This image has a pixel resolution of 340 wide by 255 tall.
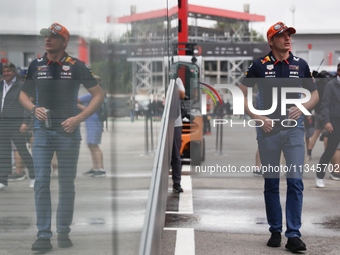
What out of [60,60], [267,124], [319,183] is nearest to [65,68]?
[60,60]

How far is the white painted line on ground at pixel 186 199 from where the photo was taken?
512 cm

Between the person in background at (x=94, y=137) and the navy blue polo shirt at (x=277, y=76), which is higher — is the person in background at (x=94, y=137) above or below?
below

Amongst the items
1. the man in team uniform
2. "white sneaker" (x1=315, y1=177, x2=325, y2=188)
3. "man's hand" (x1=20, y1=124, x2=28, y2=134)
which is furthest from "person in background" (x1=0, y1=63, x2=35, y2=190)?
"white sneaker" (x1=315, y1=177, x2=325, y2=188)

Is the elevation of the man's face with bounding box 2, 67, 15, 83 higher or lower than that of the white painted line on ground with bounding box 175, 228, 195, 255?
higher

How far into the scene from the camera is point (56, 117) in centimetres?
96

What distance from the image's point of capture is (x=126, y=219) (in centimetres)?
126

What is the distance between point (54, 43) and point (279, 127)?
326 cm

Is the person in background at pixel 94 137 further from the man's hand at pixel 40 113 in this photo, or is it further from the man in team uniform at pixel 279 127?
the man in team uniform at pixel 279 127

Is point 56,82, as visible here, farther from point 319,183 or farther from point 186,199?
point 319,183

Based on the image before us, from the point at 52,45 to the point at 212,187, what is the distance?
19.1ft

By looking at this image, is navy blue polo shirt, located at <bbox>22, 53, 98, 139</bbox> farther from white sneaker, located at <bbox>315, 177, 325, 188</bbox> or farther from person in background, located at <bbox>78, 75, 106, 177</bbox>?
white sneaker, located at <bbox>315, 177, 325, 188</bbox>

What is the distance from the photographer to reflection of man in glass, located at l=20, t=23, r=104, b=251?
0.90m

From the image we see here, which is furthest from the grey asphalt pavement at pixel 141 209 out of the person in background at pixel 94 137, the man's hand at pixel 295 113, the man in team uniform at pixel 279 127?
the man's hand at pixel 295 113

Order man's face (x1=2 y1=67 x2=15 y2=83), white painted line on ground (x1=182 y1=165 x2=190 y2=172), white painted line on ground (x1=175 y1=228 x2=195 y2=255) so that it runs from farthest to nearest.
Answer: white painted line on ground (x1=182 y1=165 x2=190 y2=172) → white painted line on ground (x1=175 y1=228 x2=195 y2=255) → man's face (x1=2 y1=67 x2=15 y2=83)
